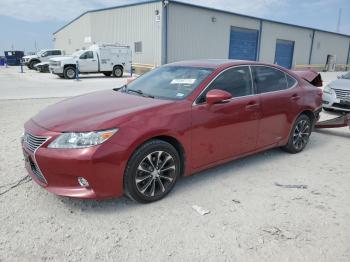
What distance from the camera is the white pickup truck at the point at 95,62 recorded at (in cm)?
1964

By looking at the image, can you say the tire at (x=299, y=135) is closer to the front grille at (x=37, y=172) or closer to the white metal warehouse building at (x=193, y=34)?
the front grille at (x=37, y=172)

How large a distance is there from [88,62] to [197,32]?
923 cm

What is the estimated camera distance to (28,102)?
990 centimetres

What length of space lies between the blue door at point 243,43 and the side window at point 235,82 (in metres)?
24.7

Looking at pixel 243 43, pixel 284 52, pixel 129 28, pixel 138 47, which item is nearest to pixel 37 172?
pixel 138 47

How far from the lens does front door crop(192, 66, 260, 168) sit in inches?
150

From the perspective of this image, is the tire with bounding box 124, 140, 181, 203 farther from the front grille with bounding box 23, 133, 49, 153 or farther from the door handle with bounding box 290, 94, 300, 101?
the door handle with bounding box 290, 94, 300, 101

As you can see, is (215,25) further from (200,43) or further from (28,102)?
(28,102)

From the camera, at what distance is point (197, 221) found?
3205 millimetres

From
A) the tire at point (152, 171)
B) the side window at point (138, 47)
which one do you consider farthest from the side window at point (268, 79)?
the side window at point (138, 47)

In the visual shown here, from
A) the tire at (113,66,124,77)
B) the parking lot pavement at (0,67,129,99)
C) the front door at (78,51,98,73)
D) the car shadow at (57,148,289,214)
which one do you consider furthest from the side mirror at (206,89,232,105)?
the tire at (113,66,124,77)

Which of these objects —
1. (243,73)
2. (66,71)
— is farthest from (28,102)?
(66,71)

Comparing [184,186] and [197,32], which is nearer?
[184,186]

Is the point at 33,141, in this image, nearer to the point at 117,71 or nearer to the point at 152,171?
the point at 152,171
